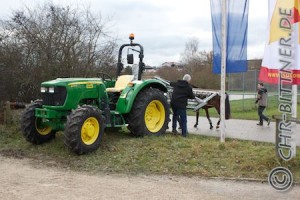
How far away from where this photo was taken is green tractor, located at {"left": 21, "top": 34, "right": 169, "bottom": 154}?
9.25 meters

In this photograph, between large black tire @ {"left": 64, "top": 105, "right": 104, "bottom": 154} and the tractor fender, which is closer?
large black tire @ {"left": 64, "top": 105, "right": 104, "bottom": 154}

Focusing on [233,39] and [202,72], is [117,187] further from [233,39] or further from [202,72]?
[202,72]

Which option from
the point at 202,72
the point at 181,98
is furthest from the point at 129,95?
the point at 202,72

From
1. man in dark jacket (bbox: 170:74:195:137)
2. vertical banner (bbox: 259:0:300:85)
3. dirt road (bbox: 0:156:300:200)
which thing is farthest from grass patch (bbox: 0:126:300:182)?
vertical banner (bbox: 259:0:300:85)

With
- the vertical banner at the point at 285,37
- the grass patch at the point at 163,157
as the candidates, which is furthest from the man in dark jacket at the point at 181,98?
the vertical banner at the point at 285,37

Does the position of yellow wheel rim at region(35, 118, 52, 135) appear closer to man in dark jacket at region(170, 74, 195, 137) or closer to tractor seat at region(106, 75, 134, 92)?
tractor seat at region(106, 75, 134, 92)

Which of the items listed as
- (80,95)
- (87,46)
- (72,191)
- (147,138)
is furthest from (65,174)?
(87,46)

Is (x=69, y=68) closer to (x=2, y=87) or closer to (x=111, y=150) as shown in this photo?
(x=2, y=87)

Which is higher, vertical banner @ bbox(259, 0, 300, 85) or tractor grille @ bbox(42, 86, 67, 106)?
vertical banner @ bbox(259, 0, 300, 85)

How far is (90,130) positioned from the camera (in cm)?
938

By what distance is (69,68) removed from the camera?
14.4 m

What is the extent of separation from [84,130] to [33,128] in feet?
5.71

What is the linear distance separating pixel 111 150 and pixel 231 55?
360 cm

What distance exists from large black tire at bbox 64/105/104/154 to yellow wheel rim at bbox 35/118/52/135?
160 cm
